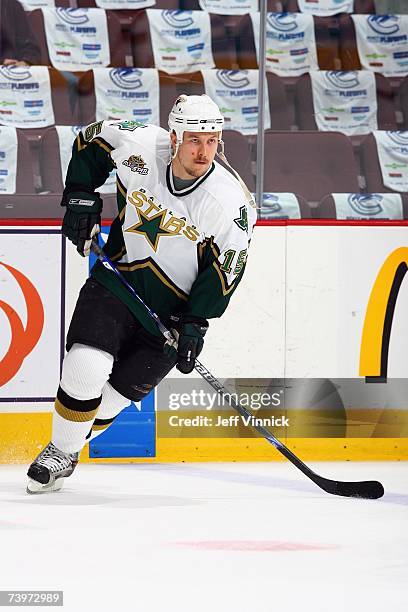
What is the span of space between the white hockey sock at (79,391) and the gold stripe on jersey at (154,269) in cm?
28

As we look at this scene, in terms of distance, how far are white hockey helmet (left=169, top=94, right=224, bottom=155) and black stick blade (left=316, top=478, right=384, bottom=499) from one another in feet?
3.74

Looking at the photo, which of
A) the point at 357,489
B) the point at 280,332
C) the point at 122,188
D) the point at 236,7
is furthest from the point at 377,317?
the point at 236,7

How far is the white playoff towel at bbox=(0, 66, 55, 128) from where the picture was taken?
4.98 metres

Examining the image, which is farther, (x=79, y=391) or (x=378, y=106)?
(x=378, y=106)

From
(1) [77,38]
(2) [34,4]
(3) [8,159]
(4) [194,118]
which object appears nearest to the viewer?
(4) [194,118]

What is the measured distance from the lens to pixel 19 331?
4.26 metres

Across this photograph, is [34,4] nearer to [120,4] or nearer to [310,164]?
[120,4]

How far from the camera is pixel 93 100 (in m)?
Result: 5.10

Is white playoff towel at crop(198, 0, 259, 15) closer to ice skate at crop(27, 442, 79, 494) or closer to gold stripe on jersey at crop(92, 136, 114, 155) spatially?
gold stripe on jersey at crop(92, 136, 114, 155)

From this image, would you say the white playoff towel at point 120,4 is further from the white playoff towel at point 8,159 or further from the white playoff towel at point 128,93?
the white playoff towel at point 8,159

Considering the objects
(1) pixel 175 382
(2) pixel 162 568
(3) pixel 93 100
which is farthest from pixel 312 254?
(2) pixel 162 568

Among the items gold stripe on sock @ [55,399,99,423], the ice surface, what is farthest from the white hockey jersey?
the ice surface

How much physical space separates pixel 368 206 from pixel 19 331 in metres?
1.48

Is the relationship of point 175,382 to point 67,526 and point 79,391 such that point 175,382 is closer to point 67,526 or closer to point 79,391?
point 79,391
